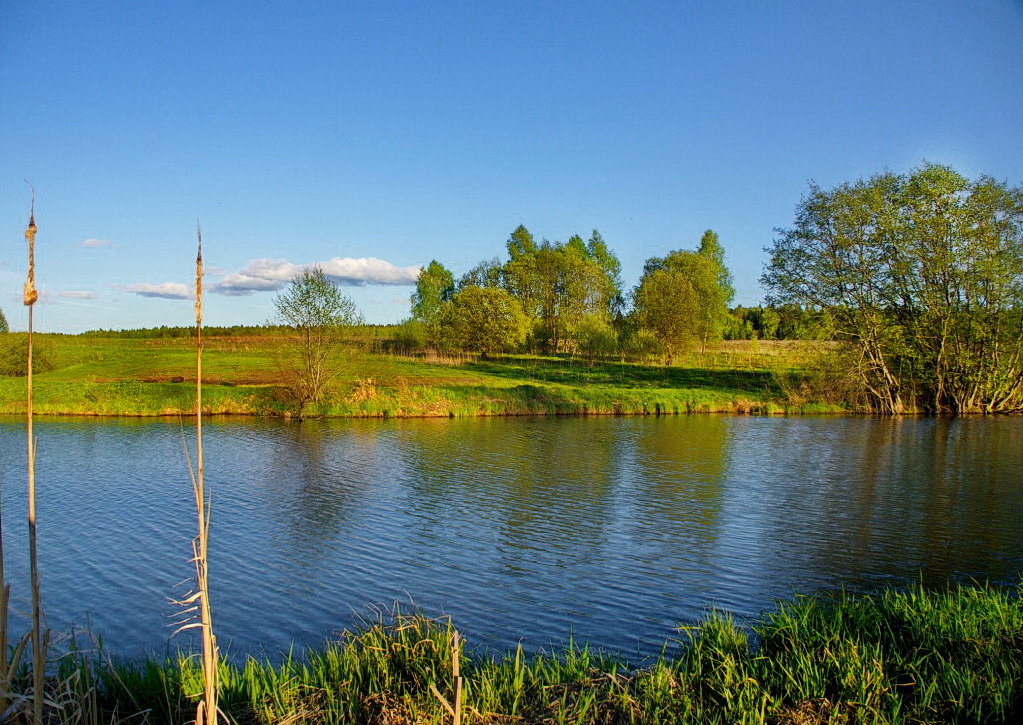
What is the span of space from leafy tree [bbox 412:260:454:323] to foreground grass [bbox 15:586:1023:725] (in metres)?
66.7

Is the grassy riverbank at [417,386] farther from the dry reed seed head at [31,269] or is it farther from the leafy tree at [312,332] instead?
the dry reed seed head at [31,269]

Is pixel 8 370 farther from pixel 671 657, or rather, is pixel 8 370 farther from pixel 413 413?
pixel 671 657

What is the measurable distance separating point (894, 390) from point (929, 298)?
5.57 m

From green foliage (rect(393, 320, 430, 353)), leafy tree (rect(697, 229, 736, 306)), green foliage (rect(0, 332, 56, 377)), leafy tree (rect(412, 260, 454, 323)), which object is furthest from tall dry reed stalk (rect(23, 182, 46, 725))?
leafy tree (rect(697, 229, 736, 306))

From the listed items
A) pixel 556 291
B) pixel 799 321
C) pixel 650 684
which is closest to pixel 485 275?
pixel 556 291

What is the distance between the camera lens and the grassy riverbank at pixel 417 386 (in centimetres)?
3925

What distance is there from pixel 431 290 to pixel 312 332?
153ft

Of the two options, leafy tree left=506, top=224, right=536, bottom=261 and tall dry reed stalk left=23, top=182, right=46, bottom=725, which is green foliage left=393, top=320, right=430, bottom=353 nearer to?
leafy tree left=506, top=224, right=536, bottom=261

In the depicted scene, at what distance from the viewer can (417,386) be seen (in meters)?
43.1

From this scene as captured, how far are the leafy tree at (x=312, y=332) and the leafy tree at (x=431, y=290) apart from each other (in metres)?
34.8

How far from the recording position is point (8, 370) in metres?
45.6

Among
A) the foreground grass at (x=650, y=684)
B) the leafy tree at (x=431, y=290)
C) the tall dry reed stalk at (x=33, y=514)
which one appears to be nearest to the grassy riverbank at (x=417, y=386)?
the leafy tree at (x=431, y=290)

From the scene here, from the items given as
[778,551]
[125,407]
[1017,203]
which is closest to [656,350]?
[1017,203]

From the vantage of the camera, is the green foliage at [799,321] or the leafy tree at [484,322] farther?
the leafy tree at [484,322]
